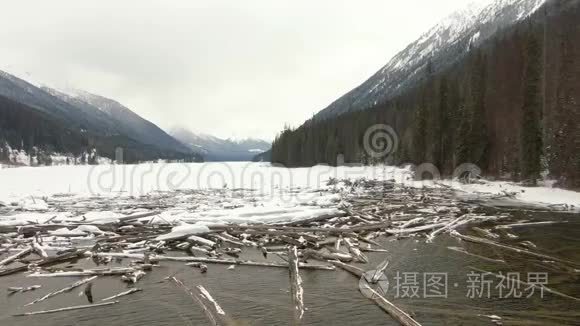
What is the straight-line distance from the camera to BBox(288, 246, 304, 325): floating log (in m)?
9.66

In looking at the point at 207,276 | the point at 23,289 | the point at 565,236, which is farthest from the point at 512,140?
the point at 23,289

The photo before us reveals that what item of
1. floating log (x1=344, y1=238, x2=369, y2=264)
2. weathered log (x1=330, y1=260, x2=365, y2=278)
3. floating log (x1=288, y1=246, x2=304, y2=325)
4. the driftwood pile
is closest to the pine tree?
the driftwood pile

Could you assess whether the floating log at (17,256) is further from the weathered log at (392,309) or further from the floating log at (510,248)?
the floating log at (510,248)

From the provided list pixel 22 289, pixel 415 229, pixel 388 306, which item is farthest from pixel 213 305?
pixel 415 229

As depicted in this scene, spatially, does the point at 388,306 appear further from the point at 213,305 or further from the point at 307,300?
the point at 213,305

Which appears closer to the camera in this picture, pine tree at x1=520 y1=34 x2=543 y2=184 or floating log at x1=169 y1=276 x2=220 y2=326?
floating log at x1=169 y1=276 x2=220 y2=326

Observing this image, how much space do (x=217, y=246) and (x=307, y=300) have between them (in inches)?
267

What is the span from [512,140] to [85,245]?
5042 centimetres

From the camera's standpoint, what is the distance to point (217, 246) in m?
16.4

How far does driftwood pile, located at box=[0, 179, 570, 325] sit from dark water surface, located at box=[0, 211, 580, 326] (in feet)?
0.98

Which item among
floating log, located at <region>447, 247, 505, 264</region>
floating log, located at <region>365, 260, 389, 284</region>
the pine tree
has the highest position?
the pine tree

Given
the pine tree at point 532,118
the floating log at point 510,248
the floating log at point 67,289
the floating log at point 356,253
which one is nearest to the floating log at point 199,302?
the floating log at point 67,289

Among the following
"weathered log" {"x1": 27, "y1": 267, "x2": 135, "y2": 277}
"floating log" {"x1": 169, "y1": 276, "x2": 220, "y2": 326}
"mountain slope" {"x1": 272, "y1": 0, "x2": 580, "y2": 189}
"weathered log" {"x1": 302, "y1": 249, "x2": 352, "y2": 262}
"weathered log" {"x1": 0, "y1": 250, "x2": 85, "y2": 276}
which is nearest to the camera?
"floating log" {"x1": 169, "y1": 276, "x2": 220, "y2": 326}

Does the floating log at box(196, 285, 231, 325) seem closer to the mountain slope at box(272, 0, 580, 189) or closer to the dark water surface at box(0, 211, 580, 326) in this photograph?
the dark water surface at box(0, 211, 580, 326)
